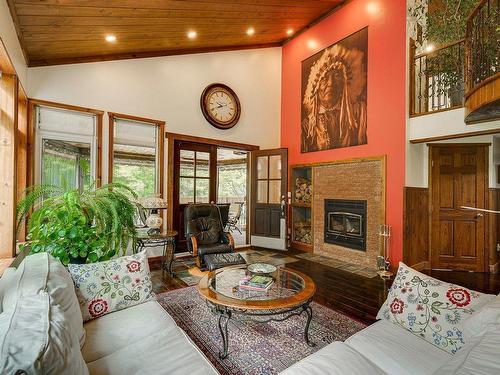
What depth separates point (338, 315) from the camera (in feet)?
8.35

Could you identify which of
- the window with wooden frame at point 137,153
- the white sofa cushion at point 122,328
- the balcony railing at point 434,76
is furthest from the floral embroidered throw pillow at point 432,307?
the window with wooden frame at point 137,153

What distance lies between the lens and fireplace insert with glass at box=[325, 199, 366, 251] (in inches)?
171

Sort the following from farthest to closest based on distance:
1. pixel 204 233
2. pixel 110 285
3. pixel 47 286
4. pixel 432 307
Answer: pixel 204 233 → pixel 110 285 → pixel 432 307 → pixel 47 286

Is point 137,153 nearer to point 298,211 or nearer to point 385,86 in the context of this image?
point 298,211

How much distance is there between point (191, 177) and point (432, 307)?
13.5 ft

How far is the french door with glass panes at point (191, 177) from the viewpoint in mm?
4641

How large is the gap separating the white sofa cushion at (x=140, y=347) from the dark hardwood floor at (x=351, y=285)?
1.58m

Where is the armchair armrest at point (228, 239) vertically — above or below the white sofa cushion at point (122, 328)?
above

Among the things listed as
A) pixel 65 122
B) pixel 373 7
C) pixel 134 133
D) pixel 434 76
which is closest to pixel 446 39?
pixel 434 76

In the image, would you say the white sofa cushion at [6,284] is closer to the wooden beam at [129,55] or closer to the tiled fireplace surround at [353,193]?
the wooden beam at [129,55]

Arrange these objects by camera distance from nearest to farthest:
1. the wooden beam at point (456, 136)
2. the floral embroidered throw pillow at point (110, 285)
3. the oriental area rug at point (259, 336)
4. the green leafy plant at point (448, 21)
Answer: the floral embroidered throw pillow at point (110, 285), the oriental area rug at point (259, 336), the green leafy plant at point (448, 21), the wooden beam at point (456, 136)

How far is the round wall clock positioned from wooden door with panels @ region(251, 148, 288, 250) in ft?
3.03

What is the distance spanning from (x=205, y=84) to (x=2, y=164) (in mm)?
3386

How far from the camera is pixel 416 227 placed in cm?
402
